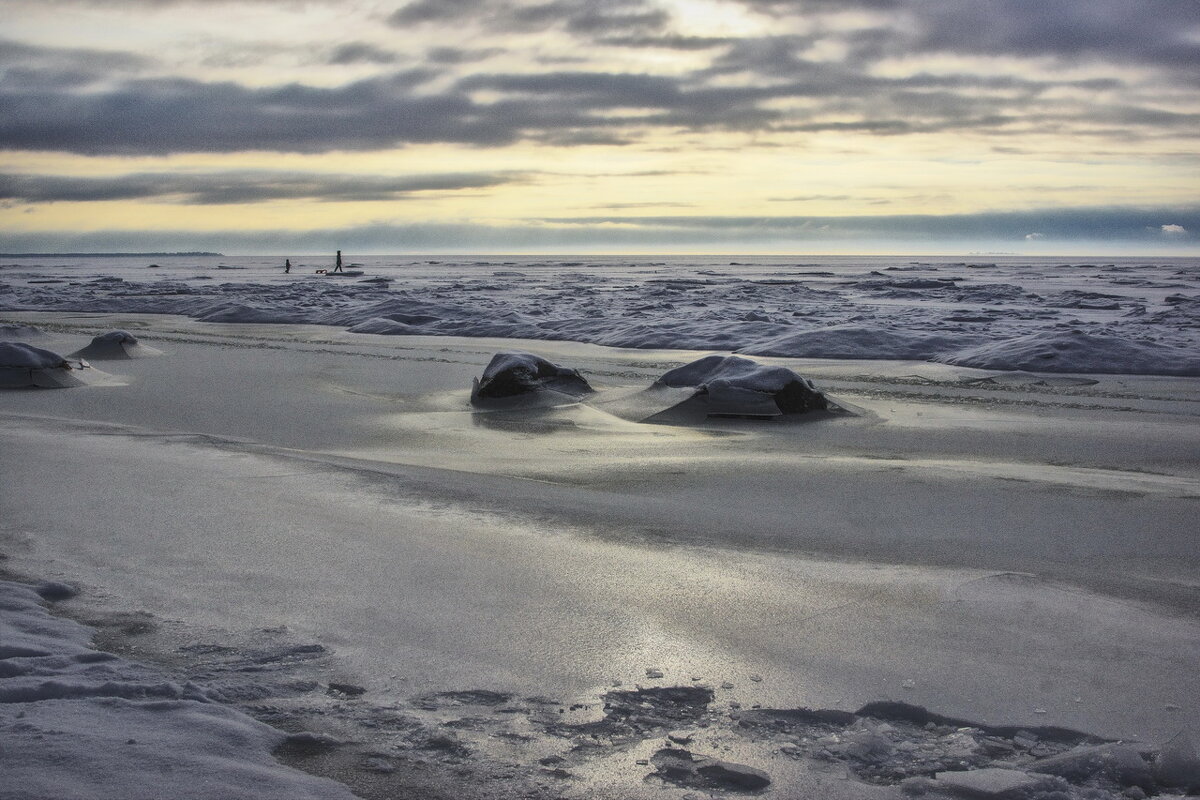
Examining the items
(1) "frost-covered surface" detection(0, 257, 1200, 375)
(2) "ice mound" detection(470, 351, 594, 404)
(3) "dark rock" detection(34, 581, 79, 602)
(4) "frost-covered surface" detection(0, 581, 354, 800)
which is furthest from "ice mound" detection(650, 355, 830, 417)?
(4) "frost-covered surface" detection(0, 581, 354, 800)

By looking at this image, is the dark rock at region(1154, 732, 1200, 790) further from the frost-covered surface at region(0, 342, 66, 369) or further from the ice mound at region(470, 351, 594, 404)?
the frost-covered surface at region(0, 342, 66, 369)

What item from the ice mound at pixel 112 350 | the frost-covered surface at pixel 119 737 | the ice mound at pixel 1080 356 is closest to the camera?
the frost-covered surface at pixel 119 737

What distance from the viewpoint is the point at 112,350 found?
996cm

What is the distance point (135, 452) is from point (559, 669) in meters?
3.44

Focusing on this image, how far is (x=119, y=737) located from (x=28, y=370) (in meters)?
6.72

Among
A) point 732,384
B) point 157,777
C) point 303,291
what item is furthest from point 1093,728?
point 303,291

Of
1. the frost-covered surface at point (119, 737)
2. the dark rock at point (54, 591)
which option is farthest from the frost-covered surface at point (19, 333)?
the frost-covered surface at point (119, 737)

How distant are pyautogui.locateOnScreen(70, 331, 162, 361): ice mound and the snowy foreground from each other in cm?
439

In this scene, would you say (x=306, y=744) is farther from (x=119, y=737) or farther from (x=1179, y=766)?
(x=1179, y=766)

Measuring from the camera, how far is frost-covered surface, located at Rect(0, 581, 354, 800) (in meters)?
1.67

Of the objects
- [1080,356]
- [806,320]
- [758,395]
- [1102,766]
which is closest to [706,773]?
[1102,766]

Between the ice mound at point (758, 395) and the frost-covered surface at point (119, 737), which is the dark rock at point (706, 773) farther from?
the ice mound at point (758, 395)

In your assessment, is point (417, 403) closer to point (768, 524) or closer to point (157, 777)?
point (768, 524)

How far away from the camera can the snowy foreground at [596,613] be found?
1.85 meters
